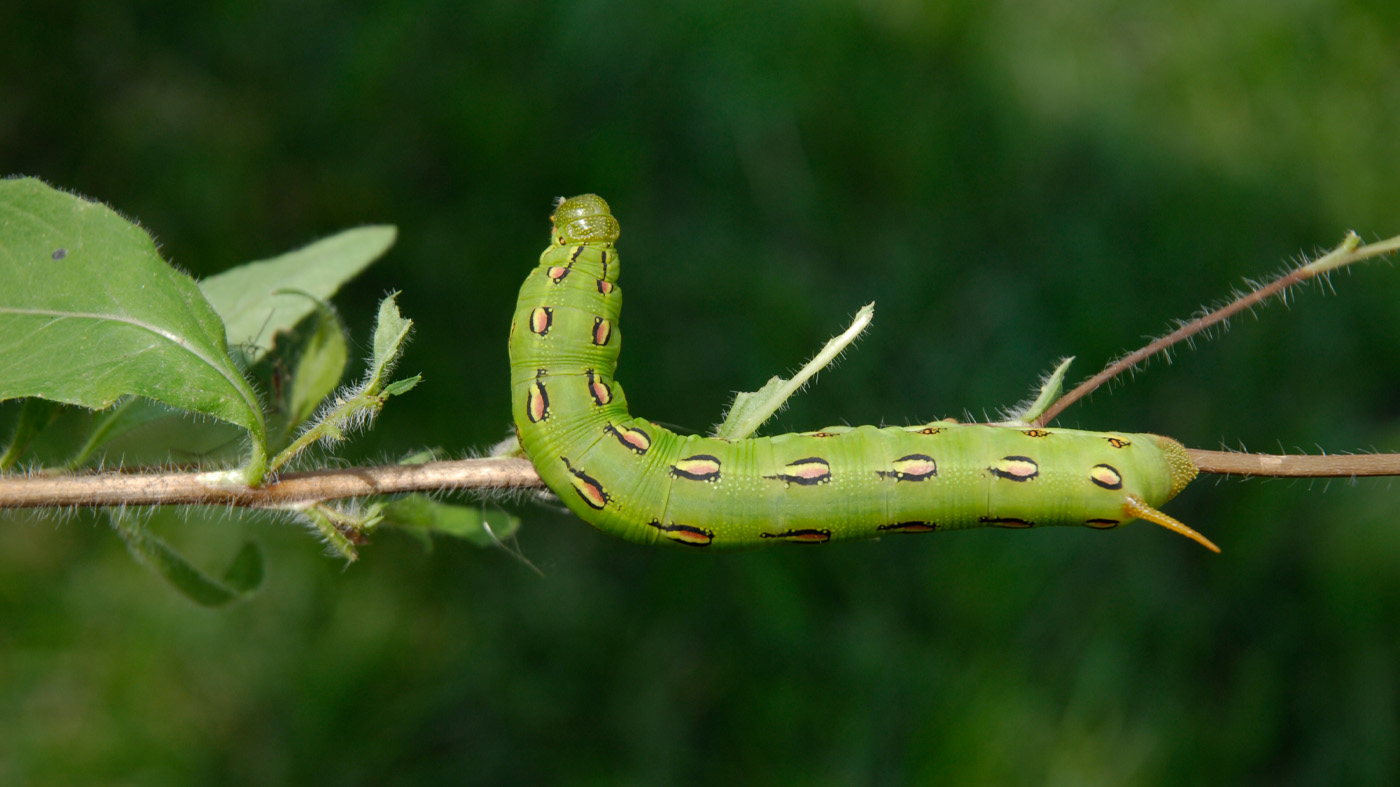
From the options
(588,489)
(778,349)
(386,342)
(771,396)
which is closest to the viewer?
(386,342)

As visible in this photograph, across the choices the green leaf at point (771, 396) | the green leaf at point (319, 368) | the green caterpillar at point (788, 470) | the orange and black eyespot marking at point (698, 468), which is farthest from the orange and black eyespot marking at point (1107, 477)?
the green leaf at point (319, 368)

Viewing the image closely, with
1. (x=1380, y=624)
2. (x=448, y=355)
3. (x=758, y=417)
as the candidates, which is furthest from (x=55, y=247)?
(x=1380, y=624)

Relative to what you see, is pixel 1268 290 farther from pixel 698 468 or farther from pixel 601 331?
pixel 601 331

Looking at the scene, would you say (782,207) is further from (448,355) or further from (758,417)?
(758,417)

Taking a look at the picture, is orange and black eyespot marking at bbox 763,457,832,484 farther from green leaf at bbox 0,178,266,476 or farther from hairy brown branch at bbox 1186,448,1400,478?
green leaf at bbox 0,178,266,476

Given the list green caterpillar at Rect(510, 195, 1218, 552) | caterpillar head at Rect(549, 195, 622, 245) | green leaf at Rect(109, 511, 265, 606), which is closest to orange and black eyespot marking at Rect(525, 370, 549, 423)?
green caterpillar at Rect(510, 195, 1218, 552)

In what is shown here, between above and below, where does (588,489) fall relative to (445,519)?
above

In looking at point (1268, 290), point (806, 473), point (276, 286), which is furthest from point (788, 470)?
point (276, 286)
